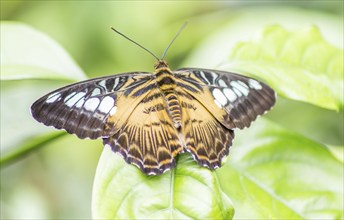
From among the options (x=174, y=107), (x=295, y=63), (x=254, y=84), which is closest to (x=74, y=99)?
(x=174, y=107)

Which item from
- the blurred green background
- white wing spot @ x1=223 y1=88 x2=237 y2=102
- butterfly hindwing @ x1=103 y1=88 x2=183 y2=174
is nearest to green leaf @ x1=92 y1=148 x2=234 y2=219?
butterfly hindwing @ x1=103 y1=88 x2=183 y2=174

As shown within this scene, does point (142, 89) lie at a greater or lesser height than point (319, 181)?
greater

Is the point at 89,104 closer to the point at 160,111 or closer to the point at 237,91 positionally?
the point at 160,111

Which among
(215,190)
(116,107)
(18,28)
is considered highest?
(18,28)

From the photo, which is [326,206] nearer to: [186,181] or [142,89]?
[186,181]

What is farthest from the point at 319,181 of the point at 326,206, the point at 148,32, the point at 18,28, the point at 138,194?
the point at 148,32

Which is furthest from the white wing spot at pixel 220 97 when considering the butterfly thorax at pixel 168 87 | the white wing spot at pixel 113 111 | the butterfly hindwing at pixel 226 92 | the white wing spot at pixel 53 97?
the white wing spot at pixel 53 97
